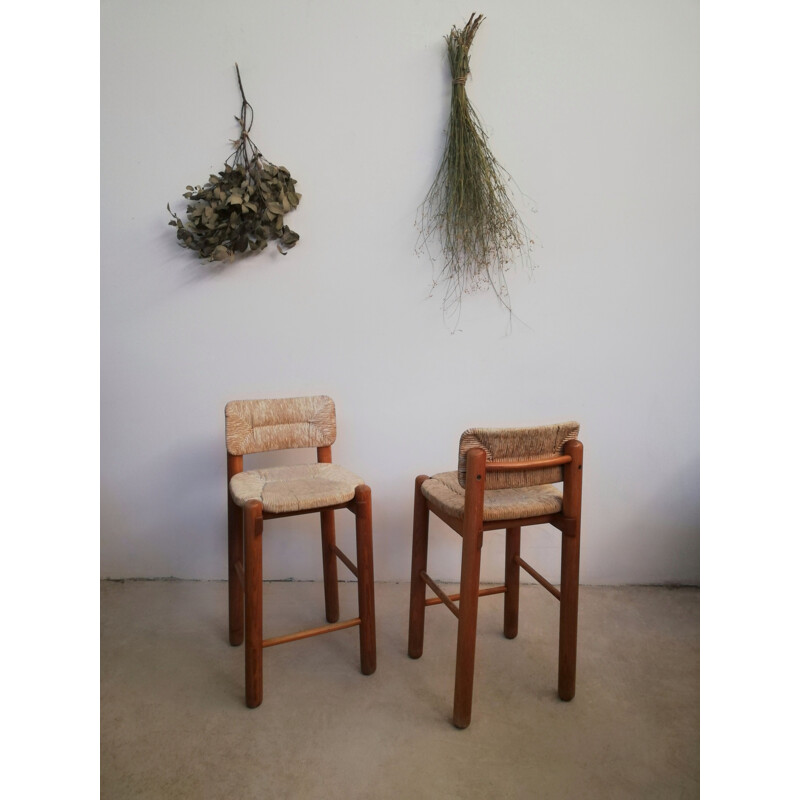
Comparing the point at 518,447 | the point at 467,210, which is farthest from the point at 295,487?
the point at 467,210

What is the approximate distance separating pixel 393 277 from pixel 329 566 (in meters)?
1.14

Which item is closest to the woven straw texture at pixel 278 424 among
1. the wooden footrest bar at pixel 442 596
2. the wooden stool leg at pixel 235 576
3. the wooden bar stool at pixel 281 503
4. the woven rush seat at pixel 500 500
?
the wooden bar stool at pixel 281 503

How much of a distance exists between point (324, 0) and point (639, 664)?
262cm

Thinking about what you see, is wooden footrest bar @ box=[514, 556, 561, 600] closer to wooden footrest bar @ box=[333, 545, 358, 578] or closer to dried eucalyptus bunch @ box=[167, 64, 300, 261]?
wooden footrest bar @ box=[333, 545, 358, 578]

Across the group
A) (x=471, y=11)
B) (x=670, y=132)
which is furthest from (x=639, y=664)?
(x=471, y=11)

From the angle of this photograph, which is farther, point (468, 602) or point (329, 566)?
Result: point (329, 566)

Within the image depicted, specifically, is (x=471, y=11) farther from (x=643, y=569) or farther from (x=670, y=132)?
(x=643, y=569)

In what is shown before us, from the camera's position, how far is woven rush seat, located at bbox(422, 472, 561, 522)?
5.34 feet

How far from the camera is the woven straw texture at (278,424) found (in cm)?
195

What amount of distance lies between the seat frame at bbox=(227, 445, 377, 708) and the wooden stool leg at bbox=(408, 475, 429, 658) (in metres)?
0.15

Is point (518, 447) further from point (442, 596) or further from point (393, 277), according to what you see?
point (393, 277)

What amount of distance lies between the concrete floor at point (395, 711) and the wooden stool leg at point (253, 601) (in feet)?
0.27

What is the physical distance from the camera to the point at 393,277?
7.76ft

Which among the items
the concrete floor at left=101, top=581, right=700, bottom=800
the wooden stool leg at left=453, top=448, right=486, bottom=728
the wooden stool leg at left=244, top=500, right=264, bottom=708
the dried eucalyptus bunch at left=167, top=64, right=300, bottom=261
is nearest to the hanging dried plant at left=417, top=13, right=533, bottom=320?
the dried eucalyptus bunch at left=167, top=64, right=300, bottom=261
